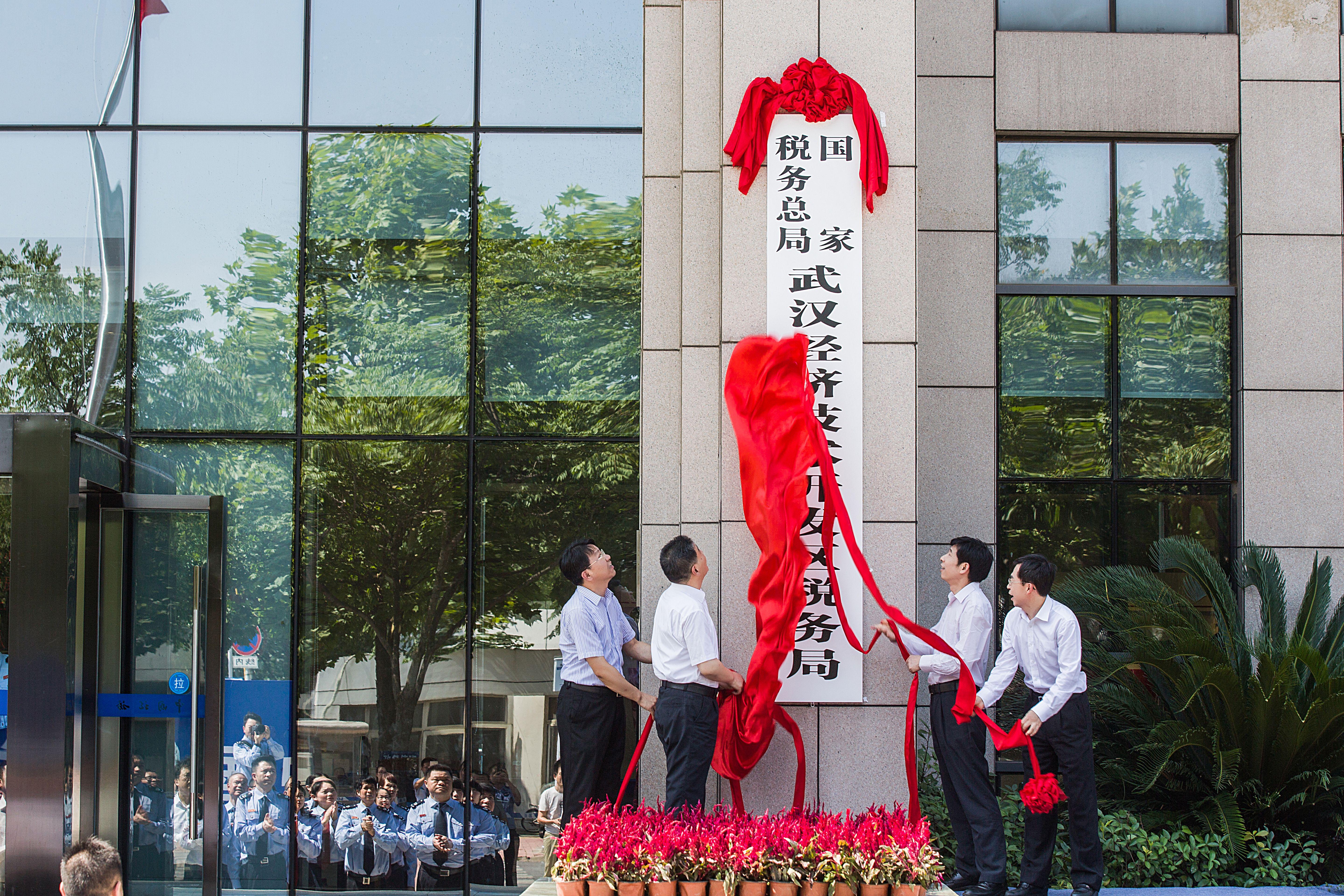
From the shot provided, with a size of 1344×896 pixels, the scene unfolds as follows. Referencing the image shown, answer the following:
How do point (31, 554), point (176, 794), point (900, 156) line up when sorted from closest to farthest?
point (31, 554), point (900, 156), point (176, 794)

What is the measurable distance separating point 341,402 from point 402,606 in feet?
4.94

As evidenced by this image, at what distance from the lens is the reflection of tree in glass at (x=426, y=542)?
25.4 ft

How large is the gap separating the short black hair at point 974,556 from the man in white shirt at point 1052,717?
175 millimetres

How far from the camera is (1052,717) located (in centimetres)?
623

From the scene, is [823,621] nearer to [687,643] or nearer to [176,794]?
[687,643]

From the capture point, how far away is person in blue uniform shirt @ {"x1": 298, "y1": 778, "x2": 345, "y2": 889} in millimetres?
7605

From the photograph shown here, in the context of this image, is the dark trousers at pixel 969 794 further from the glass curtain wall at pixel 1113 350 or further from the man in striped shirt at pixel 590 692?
the glass curtain wall at pixel 1113 350

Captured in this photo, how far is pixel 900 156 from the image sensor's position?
6918 mm

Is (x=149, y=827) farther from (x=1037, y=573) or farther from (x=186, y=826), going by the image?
(x=1037, y=573)

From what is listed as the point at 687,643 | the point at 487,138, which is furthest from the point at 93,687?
the point at 487,138

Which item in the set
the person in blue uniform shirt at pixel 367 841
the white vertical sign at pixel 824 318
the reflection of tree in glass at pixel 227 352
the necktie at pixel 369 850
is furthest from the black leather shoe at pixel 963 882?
the reflection of tree in glass at pixel 227 352

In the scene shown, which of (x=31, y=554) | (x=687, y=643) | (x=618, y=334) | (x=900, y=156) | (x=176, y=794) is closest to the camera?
(x=687, y=643)

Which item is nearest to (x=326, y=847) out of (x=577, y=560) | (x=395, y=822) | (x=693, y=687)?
(x=395, y=822)

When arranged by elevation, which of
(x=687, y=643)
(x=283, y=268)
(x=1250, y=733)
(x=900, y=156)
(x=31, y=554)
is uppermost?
(x=900, y=156)
